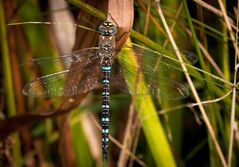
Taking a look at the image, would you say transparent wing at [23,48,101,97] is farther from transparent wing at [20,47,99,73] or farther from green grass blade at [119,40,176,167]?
green grass blade at [119,40,176,167]

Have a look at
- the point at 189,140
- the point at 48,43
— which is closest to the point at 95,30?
the point at 48,43

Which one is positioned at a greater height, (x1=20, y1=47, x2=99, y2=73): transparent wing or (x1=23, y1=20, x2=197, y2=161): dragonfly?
(x1=20, y1=47, x2=99, y2=73): transparent wing

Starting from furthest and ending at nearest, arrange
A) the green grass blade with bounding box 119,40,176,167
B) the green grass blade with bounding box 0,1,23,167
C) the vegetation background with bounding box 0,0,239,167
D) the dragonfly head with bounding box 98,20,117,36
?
1. the green grass blade with bounding box 0,1,23,167
2. the vegetation background with bounding box 0,0,239,167
3. the green grass blade with bounding box 119,40,176,167
4. the dragonfly head with bounding box 98,20,117,36

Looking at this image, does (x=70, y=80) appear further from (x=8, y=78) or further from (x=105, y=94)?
(x=8, y=78)

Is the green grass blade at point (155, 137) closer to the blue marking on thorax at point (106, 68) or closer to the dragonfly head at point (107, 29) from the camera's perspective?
the blue marking on thorax at point (106, 68)

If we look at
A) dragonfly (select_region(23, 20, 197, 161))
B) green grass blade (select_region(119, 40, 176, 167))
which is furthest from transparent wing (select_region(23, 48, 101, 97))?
green grass blade (select_region(119, 40, 176, 167))

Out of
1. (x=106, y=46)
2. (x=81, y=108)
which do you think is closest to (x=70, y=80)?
(x=106, y=46)
